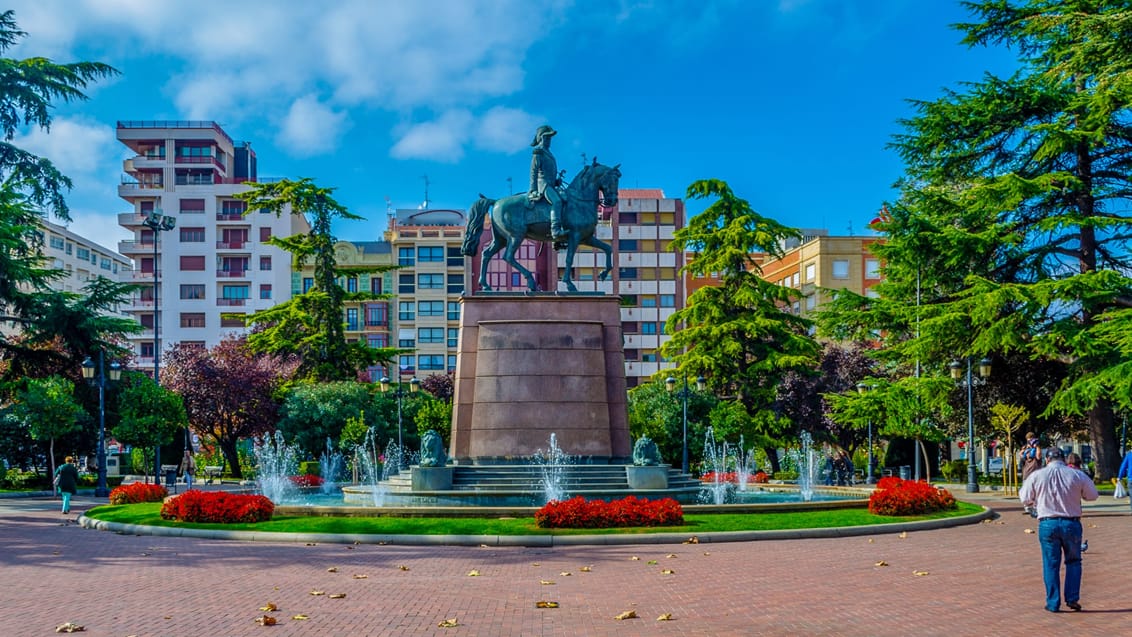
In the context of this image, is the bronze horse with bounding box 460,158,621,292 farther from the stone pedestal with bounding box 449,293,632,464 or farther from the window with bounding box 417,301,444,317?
the window with bounding box 417,301,444,317

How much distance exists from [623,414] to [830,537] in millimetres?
7945

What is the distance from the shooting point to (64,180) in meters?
43.0

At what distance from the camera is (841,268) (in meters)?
80.4

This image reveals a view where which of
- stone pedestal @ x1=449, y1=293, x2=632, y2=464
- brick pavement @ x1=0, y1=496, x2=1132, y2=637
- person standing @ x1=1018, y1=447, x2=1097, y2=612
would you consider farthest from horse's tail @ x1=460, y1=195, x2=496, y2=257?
person standing @ x1=1018, y1=447, x2=1097, y2=612

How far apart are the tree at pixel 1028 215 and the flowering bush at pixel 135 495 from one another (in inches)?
874

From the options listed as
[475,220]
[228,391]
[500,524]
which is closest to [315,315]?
[228,391]

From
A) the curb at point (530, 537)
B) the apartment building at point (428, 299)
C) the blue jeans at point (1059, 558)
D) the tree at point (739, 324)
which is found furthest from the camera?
the apartment building at point (428, 299)

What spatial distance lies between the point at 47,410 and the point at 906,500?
90.3 feet

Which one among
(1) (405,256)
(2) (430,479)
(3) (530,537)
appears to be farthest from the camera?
(1) (405,256)

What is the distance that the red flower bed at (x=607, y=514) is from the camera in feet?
62.6

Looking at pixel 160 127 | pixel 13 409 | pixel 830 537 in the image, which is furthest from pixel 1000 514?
pixel 160 127

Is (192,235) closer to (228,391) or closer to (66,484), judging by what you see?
(228,391)

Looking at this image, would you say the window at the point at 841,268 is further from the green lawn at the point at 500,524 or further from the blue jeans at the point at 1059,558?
the blue jeans at the point at 1059,558

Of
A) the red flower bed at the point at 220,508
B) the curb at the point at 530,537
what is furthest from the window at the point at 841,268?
the red flower bed at the point at 220,508
